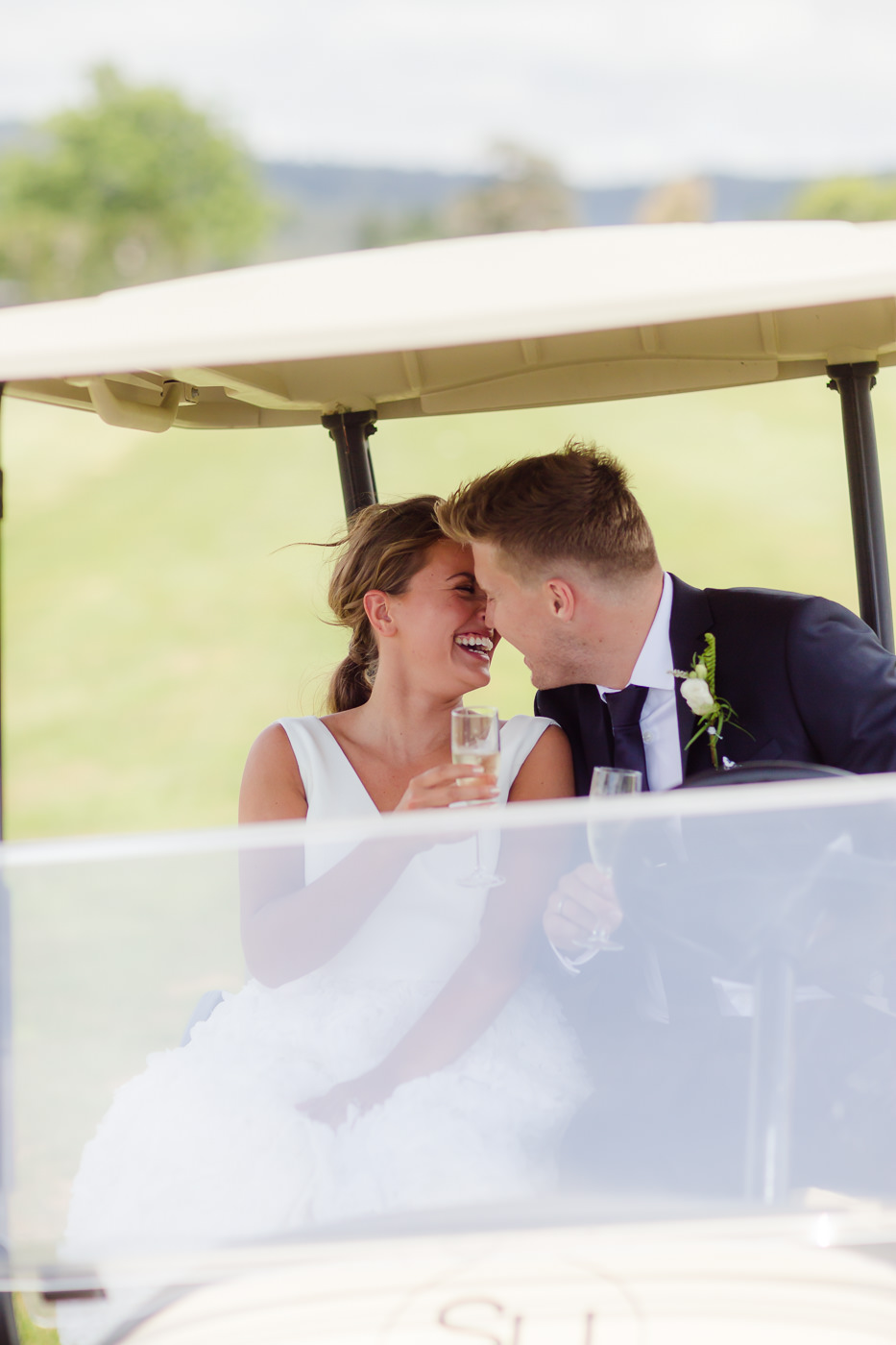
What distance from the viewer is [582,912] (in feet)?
4.16

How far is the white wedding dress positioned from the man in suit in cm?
78

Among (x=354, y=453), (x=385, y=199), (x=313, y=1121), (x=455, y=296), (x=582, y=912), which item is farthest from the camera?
(x=385, y=199)

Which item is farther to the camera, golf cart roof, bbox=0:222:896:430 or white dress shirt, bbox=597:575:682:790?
white dress shirt, bbox=597:575:682:790

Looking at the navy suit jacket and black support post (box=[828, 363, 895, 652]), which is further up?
black support post (box=[828, 363, 895, 652])

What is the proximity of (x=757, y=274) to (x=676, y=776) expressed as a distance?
108 centimetres

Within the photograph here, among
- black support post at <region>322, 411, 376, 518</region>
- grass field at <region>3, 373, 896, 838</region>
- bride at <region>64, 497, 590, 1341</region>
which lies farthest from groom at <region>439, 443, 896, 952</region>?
grass field at <region>3, 373, 896, 838</region>

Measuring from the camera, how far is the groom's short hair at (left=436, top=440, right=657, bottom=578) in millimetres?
2062

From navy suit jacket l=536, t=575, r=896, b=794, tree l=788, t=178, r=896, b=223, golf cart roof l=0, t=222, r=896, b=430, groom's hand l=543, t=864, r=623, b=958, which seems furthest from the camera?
tree l=788, t=178, r=896, b=223

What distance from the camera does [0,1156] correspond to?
50.1 inches

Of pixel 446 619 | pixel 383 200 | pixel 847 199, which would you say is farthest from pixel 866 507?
pixel 383 200

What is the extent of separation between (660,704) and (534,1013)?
904mm

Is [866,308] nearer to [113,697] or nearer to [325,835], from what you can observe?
[325,835]

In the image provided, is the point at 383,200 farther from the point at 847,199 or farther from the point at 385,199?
the point at 847,199

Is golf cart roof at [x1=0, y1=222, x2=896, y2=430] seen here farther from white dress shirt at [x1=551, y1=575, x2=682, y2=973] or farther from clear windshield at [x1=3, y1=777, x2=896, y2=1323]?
white dress shirt at [x1=551, y1=575, x2=682, y2=973]
